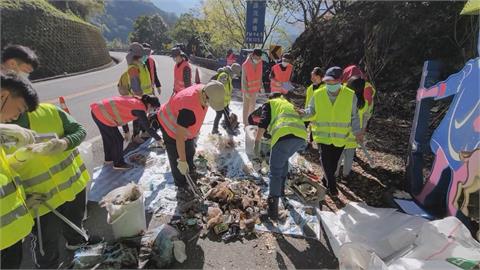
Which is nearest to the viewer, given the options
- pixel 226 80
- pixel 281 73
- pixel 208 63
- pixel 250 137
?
pixel 250 137

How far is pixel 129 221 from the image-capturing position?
2.99 meters

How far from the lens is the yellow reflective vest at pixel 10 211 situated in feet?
5.96

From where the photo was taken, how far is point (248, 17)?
1272cm

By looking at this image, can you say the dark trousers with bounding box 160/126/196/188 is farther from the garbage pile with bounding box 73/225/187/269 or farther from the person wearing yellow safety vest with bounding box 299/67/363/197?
the person wearing yellow safety vest with bounding box 299/67/363/197

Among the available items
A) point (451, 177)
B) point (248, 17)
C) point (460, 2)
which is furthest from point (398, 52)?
point (451, 177)

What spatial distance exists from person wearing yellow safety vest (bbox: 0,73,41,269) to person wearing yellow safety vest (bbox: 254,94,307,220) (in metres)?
2.19

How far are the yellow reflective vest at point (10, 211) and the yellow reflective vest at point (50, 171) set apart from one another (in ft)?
0.80

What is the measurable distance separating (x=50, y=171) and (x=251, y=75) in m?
5.11

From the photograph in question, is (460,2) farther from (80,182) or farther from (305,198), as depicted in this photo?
(80,182)

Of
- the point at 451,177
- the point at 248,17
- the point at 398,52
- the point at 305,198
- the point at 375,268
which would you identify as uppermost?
the point at 248,17

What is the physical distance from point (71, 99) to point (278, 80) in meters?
7.00

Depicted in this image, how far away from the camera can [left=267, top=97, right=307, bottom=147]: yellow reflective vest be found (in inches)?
133

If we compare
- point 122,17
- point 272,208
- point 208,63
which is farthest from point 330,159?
point 122,17

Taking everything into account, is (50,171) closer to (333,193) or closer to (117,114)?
(117,114)
